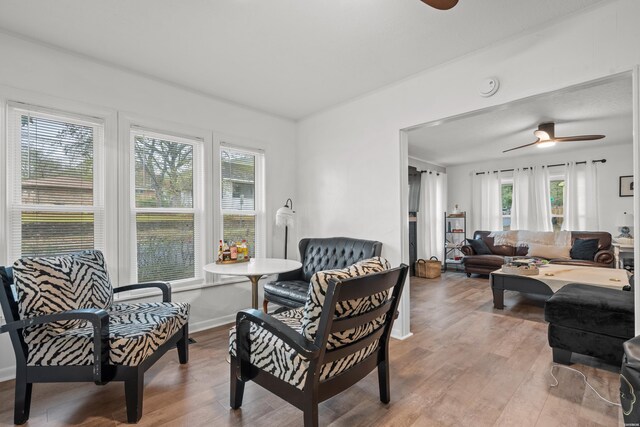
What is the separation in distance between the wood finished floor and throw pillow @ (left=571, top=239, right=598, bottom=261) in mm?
3419

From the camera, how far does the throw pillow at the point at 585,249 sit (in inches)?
213

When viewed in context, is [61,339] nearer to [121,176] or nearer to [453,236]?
[121,176]

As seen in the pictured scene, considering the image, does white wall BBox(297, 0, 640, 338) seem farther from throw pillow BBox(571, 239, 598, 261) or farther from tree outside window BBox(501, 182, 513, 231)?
tree outside window BBox(501, 182, 513, 231)

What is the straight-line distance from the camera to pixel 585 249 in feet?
17.9

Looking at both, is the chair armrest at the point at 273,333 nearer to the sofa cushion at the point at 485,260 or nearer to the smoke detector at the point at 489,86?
the smoke detector at the point at 489,86

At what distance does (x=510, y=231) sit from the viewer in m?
6.53

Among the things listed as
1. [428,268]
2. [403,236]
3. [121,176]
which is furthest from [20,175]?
[428,268]

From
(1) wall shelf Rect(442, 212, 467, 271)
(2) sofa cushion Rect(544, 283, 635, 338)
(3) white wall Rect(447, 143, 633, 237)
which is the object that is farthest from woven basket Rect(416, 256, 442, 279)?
(2) sofa cushion Rect(544, 283, 635, 338)

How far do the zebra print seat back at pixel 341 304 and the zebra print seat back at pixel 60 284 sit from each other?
5.28ft

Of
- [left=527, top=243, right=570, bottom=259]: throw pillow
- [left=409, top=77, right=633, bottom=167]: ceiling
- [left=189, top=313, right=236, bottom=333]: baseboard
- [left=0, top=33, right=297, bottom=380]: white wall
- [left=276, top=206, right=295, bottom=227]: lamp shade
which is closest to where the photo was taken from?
[left=0, top=33, right=297, bottom=380]: white wall

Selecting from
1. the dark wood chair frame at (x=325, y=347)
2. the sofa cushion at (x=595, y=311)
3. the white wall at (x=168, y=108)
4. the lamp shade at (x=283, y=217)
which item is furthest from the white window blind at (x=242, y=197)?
the sofa cushion at (x=595, y=311)

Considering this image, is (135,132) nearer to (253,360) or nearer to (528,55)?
(253,360)

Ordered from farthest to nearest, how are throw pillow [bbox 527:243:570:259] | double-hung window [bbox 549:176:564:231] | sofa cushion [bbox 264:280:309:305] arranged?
double-hung window [bbox 549:176:564:231], throw pillow [bbox 527:243:570:259], sofa cushion [bbox 264:280:309:305]

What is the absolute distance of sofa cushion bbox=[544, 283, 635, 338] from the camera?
7.60ft
